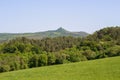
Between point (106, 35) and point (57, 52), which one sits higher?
point (106, 35)

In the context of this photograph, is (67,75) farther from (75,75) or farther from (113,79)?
(113,79)

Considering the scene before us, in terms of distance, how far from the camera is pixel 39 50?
10344 cm

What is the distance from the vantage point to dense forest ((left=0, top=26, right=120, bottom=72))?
71.0m

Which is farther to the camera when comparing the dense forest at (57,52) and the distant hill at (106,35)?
the distant hill at (106,35)

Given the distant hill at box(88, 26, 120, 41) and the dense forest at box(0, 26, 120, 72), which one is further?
the distant hill at box(88, 26, 120, 41)

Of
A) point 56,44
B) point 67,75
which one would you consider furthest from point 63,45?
point 67,75

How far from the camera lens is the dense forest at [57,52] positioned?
233 ft

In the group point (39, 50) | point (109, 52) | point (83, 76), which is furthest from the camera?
point (39, 50)

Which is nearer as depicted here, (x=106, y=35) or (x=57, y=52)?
(x=57, y=52)

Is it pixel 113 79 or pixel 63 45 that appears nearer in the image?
pixel 113 79

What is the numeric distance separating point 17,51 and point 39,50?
31.8ft

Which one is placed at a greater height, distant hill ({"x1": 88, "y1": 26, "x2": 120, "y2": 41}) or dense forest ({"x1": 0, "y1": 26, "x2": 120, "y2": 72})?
distant hill ({"x1": 88, "y1": 26, "x2": 120, "y2": 41})

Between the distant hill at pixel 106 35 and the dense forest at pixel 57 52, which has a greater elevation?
the distant hill at pixel 106 35

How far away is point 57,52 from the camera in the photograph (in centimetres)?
8588
